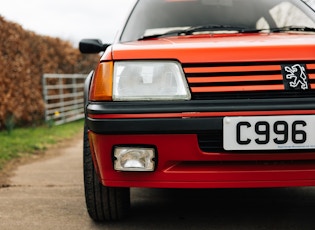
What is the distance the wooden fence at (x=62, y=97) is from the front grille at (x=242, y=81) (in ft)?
27.4

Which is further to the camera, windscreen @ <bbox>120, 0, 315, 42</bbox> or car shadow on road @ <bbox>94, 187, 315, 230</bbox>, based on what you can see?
windscreen @ <bbox>120, 0, 315, 42</bbox>

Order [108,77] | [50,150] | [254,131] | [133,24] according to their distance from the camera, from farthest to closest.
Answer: [50,150] → [133,24] → [108,77] → [254,131]

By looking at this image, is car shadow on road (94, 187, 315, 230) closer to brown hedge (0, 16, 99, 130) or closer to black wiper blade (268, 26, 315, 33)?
black wiper blade (268, 26, 315, 33)

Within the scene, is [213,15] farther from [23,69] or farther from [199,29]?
[23,69]

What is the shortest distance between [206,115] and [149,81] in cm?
34

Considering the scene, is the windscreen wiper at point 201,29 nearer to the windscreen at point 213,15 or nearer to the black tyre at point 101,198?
the windscreen at point 213,15

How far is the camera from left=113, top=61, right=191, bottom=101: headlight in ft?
8.48

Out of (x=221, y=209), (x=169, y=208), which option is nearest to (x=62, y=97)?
(x=169, y=208)

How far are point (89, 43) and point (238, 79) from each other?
133 cm

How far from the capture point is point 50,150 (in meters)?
7.30

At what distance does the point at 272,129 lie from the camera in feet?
8.13

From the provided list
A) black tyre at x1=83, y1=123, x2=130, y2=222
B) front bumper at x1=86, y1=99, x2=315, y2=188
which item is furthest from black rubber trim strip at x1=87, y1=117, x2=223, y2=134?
black tyre at x1=83, y1=123, x2=130, y2=222

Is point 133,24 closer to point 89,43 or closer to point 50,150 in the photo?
point 89,43

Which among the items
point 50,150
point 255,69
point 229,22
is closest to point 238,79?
point 255,69
